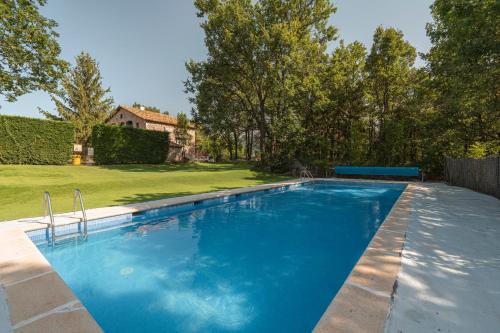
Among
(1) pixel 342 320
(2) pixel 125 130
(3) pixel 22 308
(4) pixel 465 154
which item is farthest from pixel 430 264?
(2) pixel 125 130

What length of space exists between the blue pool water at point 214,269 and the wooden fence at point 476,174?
485 cm

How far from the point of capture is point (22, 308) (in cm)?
255

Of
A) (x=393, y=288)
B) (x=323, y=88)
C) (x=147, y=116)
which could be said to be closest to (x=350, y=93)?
(x=323, y=88)

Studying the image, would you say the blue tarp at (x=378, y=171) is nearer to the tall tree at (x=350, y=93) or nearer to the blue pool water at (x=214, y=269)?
the tall tree at (x=350, y=93)

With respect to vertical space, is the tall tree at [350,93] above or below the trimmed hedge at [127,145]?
above

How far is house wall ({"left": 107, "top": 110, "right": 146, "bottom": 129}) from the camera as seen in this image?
121ft

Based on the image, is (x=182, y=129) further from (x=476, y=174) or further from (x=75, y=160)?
(x=476, y=174)

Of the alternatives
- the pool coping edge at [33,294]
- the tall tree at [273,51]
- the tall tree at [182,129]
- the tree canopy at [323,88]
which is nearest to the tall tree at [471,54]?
the tree canopy at [323,88]

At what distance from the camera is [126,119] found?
38094mm

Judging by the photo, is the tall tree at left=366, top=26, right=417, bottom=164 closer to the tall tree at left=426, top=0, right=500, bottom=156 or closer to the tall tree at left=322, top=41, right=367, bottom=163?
the tall tree at left=322, top=41, right=367, bottom=163

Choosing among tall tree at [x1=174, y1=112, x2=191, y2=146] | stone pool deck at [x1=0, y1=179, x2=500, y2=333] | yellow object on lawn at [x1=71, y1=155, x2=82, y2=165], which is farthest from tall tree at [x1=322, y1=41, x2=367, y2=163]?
tall tree at [x1=174, y1=112, x2=191, y2=146]

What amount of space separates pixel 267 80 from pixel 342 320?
21726 millimetres

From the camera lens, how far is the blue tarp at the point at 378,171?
17.0m

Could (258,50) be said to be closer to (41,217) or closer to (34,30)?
(34,30)
